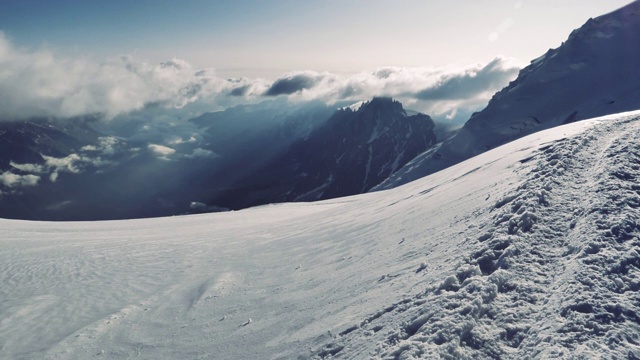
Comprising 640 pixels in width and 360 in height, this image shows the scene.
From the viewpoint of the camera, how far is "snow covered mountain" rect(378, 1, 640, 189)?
131875mm

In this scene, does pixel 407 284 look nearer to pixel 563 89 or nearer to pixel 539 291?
pixel 539 291

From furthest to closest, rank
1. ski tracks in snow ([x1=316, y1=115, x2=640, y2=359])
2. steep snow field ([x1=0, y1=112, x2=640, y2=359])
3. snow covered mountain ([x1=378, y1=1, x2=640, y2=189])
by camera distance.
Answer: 1. snow covered mountain ([x1=378, y1=1, x2=640, y2=189])
2. steep snow field ([x1=0, y1=112, x2=640, y2=359])
3. ski tracks in snow ([x1=316, y1=115, x2=640, y2=359])

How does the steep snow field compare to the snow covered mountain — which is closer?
the steep snow field

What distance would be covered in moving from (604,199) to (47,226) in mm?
35667

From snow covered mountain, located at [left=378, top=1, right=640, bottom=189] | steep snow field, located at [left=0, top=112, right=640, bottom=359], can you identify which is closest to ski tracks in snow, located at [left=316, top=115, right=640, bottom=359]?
steep snow field, located at [left=0, top=112, right=640, bottom=359]

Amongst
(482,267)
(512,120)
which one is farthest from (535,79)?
(482,267)

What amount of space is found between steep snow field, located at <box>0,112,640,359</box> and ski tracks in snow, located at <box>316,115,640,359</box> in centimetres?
3

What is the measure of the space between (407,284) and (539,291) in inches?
116

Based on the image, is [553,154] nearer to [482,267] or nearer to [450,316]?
[482,267]

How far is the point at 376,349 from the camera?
277 inches

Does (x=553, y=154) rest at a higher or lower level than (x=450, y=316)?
higher

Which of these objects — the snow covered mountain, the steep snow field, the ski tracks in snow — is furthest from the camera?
the snow covered mountain

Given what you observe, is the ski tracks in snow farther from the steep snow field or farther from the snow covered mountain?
the snow covered mountain

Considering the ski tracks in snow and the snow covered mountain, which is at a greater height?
the snow covered mountain
